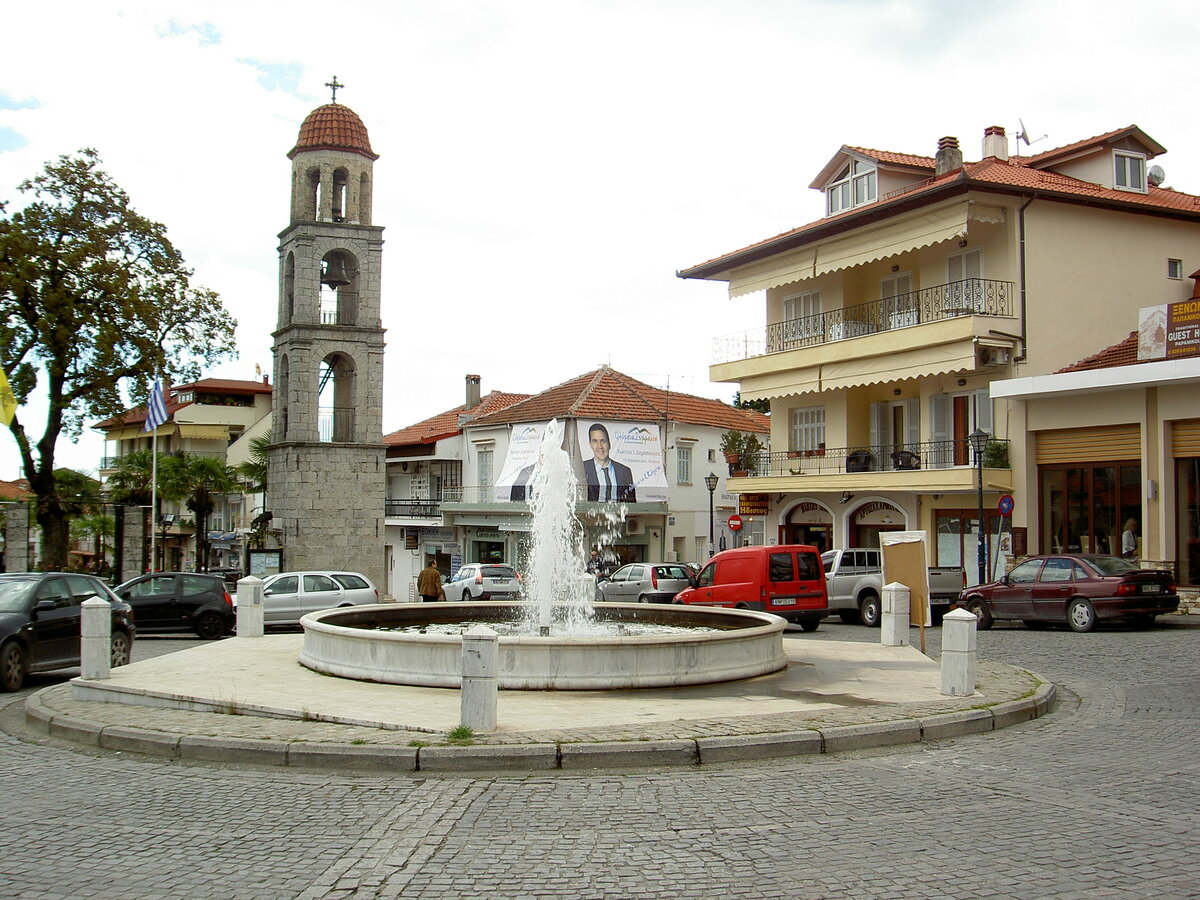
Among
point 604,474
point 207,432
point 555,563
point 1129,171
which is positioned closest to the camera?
point 555,563

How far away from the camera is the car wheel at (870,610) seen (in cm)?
2573

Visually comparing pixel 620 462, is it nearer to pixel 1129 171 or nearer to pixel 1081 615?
pixel 1129 171

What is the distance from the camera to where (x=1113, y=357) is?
27.5 metres

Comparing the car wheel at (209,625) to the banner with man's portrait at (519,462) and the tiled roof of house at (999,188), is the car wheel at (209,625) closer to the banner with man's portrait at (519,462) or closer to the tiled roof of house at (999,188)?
the tiled roof of house at (999,188)

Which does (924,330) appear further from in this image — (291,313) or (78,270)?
(78,270)

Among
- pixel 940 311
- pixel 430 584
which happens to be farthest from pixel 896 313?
pixel 430 584

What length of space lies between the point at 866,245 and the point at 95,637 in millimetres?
25240

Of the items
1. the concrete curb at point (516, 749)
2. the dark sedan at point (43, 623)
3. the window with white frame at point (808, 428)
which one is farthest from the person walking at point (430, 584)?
the concrete curb at point (516, 749)

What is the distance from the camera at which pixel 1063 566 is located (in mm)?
→ 20797

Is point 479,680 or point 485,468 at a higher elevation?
point 485,468

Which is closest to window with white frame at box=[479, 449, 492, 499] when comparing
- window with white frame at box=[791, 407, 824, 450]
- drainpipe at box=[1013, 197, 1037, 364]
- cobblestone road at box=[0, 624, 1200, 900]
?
window with white frame at box=[791, 407, 824, 450]

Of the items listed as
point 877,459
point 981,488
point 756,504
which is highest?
point 877,459

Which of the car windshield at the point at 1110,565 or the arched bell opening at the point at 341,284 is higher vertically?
the arched bell opening at the point at 341,284

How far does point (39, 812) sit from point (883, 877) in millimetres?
5785
